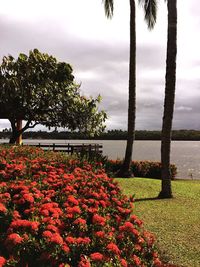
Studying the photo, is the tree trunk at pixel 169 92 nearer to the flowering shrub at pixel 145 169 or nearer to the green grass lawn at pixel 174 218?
the green grass lawn at pixel 174 218

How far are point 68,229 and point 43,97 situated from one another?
29073 mm

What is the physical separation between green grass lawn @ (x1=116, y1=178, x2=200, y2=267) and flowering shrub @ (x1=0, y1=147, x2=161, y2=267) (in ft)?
7.99

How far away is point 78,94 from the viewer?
3684 centimetres

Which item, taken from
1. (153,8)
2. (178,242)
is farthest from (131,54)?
(178,242)

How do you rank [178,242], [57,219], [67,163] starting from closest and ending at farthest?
[57,219]
[178,242]
[67,163]

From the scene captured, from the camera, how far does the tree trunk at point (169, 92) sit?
59.3 feet

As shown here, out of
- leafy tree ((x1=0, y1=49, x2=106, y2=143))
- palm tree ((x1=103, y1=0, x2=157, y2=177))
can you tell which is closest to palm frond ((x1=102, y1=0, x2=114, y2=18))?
palm tree ((x1=103, y1=0, x2=157, y2=177))

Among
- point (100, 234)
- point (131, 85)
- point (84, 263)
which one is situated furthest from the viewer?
point (131, 85)

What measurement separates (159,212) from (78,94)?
77.0 ft

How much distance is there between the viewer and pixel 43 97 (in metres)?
34.5

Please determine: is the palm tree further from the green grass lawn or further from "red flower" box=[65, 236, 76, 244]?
"red flower" box=[65, 236, 76, 244]

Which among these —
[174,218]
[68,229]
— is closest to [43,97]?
[174,218]

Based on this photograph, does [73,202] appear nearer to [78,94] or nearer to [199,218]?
[199,218]

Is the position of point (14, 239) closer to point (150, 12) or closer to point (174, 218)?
point (174, 218)
